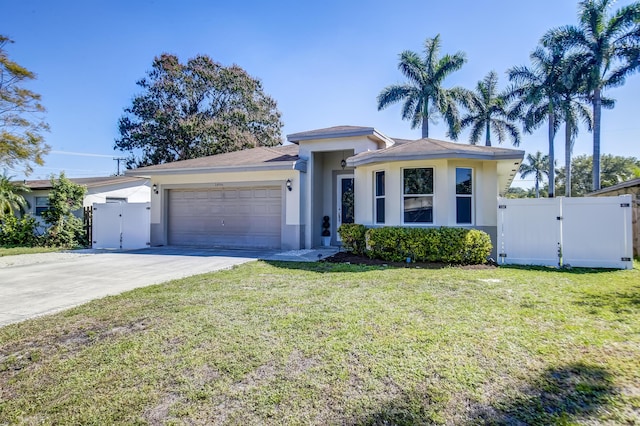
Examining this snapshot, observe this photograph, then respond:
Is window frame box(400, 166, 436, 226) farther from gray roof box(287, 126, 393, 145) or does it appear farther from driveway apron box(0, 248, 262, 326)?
driveway apron box(0, 248, 262, 326)

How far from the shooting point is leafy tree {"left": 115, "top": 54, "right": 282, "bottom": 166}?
27.9m

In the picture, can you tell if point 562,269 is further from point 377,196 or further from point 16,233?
point 16,233

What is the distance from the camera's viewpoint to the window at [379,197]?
11070 mm

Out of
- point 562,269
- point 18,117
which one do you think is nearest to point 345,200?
point 562,269

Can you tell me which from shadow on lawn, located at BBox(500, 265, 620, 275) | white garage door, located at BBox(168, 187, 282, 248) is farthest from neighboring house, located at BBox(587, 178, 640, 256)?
white garage door, located at BBox(168, 187, 282, 248)

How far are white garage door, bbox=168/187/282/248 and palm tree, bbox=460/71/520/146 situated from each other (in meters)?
24.8

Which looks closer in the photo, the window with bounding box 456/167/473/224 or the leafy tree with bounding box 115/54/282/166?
the window with bounding box 456/167/473/224

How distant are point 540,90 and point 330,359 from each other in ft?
99.1

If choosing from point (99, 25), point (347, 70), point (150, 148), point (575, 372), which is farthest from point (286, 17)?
point (150, 148)

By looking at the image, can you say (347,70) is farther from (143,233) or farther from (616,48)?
(616,48)

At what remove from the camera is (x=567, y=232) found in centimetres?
871

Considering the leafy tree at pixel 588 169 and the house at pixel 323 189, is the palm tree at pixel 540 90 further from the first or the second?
the leafy tree at pixel 588 169

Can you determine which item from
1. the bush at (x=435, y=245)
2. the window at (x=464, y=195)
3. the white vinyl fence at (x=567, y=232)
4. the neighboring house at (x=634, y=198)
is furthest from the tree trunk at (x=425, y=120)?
the bush at (x=435, y=245)

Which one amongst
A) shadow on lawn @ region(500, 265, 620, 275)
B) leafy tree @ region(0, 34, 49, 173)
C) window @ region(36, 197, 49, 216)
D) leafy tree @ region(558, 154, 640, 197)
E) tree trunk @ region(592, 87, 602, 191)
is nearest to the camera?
shadow on lawn @ region(500, 265, 620, 275)
